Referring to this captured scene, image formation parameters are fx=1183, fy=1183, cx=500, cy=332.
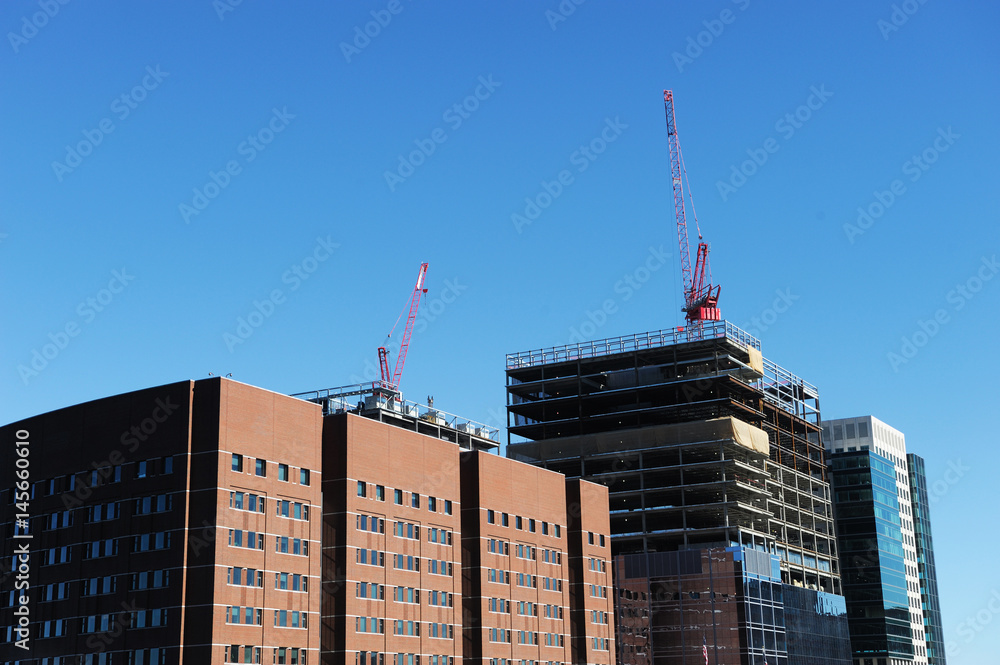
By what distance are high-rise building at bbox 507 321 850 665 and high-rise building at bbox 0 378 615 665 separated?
3617cm

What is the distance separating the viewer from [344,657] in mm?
108250

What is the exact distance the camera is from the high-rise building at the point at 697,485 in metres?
159

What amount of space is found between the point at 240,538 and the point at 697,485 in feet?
267

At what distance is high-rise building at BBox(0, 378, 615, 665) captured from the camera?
100 m

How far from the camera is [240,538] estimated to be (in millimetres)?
101688

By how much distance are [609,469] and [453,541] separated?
53.5 m

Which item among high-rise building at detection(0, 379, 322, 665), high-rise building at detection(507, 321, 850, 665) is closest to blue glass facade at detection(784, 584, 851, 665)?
high-rise building at detection(507, 321, 850, 665)

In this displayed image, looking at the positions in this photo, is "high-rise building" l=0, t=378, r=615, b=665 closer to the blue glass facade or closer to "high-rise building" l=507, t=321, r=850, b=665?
"high-rise building" l=507, t=321, r=850, b=665

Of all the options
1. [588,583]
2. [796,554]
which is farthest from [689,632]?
[796,554]

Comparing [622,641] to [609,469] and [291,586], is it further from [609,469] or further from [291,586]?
[291,586]

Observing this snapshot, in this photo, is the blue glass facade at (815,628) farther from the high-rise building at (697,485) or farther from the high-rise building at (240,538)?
the high-rise building at (240,538)

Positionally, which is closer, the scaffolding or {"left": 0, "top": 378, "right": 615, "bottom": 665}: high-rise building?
{"left": 0, "top": 378, "right": 615, "bottom": 665}: high-rise building

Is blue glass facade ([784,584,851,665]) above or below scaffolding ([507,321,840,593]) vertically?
below

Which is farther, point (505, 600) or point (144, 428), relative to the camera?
point (505, 600)
